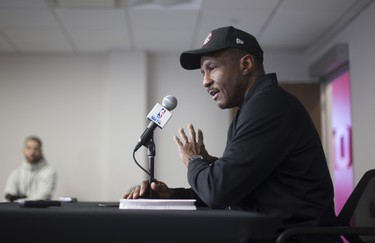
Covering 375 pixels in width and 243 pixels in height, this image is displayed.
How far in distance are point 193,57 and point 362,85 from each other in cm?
296

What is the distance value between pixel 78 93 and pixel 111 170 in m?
1.13

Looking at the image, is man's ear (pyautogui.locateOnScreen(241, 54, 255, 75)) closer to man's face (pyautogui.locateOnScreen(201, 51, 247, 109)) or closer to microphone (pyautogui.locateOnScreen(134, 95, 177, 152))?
man's face (pyautogui.locateOnScreen(201, 51, 247, 109))

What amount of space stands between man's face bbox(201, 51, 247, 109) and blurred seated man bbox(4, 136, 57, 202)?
3577 millimetres

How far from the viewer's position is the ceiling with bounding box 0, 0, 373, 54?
3891 millimetres

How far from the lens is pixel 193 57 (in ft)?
5.02

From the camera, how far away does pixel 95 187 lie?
5.35m

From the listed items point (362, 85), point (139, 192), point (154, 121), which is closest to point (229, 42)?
point (154, 121)

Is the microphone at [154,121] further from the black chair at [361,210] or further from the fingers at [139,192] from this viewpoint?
the black chair at [361,210]

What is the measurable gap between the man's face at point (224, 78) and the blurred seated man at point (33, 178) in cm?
358

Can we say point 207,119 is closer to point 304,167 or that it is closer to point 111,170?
point 111,170

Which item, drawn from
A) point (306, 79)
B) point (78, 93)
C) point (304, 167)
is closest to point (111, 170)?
point (78, 93)

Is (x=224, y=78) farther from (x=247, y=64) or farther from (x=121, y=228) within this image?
(x=121, y=228)

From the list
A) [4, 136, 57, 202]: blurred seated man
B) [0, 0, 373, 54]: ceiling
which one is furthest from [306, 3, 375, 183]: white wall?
[4, 136, 57, 202]: blurred seated man


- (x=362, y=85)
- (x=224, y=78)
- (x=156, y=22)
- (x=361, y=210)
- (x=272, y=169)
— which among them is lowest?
(x=361, y=210)
